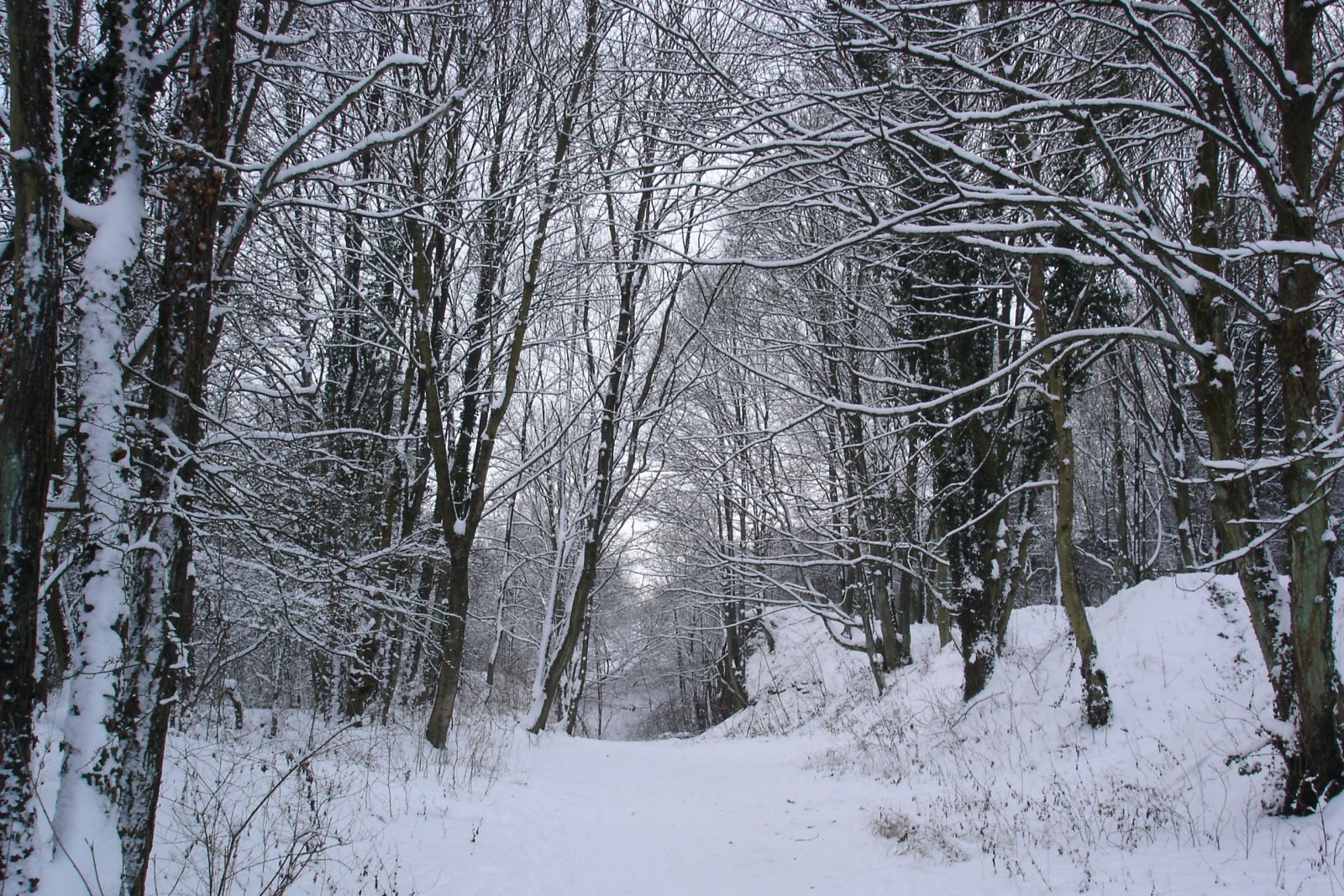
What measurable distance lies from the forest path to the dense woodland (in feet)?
6.05

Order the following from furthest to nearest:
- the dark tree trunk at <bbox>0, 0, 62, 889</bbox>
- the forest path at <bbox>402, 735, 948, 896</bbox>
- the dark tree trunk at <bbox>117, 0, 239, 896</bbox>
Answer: the forest path at <bbox>402, 735, 948, 896</bbox>, the dark tree trunk at <bbox>117, 0, 239, 896</bbox>, the dark tree trunk at <bbox>0, 0, 62, 889</bbox>

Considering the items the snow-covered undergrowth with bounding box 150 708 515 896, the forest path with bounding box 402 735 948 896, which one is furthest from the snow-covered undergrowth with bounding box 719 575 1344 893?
the snow-covered undergrowth with bounding box 150 708 515 896

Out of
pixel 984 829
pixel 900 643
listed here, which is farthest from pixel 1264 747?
pixel 900 643

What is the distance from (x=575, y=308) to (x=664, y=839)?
1014cm

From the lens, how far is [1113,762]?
6.20 meters

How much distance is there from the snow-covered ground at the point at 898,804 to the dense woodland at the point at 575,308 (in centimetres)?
62

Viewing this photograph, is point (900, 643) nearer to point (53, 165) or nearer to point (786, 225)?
point (786, 225)

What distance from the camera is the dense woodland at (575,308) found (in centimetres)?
301

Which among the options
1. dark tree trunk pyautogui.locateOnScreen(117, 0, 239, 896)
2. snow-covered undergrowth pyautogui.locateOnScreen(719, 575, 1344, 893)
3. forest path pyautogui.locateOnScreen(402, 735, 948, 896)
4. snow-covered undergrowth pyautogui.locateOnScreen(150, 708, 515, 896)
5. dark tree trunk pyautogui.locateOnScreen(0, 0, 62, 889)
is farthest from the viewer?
forest path pyautogui.locateOnScreen(402, 735, 948, 896)

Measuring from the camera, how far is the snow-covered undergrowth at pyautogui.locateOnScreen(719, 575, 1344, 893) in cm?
384

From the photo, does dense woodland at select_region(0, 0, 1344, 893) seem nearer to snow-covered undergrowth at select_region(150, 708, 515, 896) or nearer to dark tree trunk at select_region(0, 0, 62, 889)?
dark tree trunk at select_region(0, 0, 62, 889)

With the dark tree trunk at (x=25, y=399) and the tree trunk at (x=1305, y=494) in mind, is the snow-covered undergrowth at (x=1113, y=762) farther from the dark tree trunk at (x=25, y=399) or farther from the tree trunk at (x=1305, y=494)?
the dark tree trunk at (x=25, y=399)

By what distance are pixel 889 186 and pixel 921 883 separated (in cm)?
404

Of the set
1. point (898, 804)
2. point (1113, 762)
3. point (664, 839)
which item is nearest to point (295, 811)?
point (664, 839)
